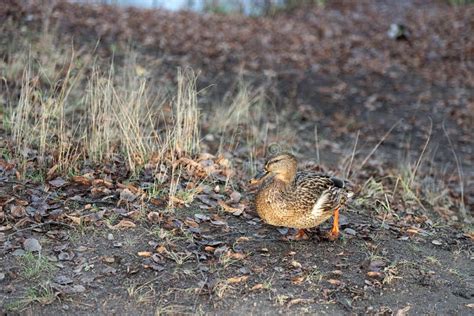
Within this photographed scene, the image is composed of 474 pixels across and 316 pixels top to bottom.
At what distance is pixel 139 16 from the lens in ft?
50.2

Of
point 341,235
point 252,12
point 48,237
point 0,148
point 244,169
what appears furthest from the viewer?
point 252,12

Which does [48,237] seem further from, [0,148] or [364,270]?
[364,270]

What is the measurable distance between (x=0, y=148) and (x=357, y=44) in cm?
1058

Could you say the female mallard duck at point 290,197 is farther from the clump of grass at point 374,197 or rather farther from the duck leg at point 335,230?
the clump of grass at point 374,197

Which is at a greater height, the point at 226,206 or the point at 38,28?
the point at 38,28

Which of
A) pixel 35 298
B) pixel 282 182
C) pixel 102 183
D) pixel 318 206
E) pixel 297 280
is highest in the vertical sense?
pixel 282 182

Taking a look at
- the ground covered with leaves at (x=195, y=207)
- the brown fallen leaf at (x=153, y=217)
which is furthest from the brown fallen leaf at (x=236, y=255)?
the brown fallen leaf at (x=153, y=217)

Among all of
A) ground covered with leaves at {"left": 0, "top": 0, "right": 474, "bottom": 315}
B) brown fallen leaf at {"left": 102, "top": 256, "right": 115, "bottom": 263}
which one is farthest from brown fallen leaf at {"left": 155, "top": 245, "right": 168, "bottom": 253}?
brown fallen leaf at {"left": 102, "top": 256, "right": 115, "bottom": 263}

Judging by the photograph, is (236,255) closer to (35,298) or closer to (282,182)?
(282,182)

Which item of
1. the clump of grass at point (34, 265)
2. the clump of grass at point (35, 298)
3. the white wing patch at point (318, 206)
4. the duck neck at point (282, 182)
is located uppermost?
the duck neck at point (282, 182)

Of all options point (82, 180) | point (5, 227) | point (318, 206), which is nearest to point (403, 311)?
point (318, 206)

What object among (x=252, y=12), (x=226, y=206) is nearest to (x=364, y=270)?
(x=226, y=206)

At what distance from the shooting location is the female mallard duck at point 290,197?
5383 millimetres

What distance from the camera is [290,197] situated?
5.40 meters
